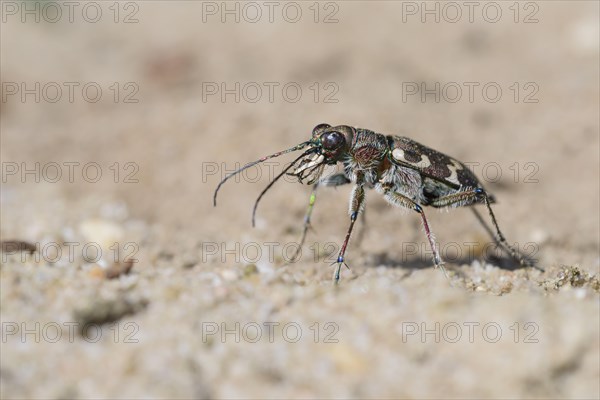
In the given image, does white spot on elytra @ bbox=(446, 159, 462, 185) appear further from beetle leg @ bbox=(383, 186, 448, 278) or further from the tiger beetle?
beetle leg @ bbox=(383, 186, 448, 278)

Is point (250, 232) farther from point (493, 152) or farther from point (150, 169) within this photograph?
point (493, 152)

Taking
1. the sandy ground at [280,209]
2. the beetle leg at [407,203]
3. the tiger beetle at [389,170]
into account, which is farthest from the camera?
the tiger beetle at [389,170]

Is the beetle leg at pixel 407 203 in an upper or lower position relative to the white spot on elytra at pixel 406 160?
lower

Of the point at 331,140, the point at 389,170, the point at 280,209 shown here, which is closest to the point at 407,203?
the point at 389,170

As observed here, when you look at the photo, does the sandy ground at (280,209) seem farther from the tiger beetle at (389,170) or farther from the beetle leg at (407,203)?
the tiger beetle at (389,170)

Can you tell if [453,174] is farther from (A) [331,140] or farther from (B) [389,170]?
(A) [331,140]

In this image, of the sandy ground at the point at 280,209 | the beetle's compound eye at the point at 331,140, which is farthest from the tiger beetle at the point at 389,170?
the sandy ground at the point at 280,209
